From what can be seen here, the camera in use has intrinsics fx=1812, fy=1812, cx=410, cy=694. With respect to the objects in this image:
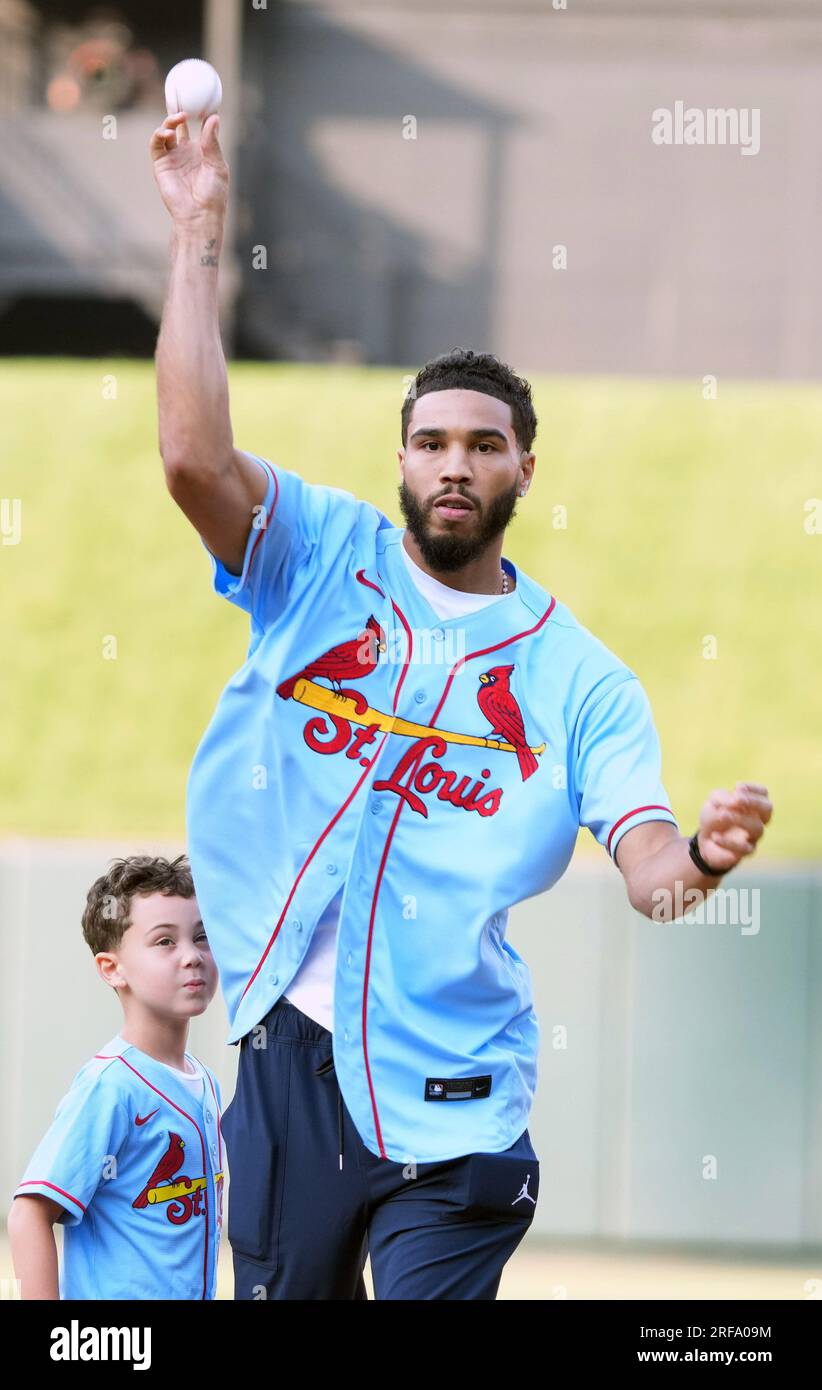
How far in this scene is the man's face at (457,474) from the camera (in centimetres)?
308

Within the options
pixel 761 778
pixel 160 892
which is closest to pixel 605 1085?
pixel 761 778

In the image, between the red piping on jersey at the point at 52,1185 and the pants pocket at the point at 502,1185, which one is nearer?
the pants pocket at the point at 502,1185

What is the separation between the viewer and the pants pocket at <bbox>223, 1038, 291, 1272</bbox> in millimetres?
2973

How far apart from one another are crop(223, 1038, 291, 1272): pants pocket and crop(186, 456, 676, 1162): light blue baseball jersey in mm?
84

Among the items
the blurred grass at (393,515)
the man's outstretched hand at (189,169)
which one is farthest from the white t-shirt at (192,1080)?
the blurred grass at (393,515)

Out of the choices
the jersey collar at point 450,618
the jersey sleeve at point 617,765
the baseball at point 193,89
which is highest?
the baseball at point 193,89

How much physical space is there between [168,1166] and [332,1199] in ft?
1.23

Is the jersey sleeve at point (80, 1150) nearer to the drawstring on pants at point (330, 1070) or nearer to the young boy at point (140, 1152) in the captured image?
the young boy at point (140, 1152)

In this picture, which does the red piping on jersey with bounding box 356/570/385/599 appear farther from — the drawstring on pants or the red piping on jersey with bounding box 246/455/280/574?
the drawstring on pants

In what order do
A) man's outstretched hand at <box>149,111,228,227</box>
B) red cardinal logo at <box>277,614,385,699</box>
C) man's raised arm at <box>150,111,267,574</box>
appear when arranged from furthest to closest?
1. red cardinal logo at <box>277,614,385,699</box>
2. man's outstretched hand at <box>149,111,228,227</box>
3. man's raised arm at <box>150,111,267,574</box>

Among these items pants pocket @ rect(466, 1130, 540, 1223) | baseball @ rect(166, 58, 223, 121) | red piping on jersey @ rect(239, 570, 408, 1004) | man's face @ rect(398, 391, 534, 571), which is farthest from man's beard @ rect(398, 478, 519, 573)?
pants pocket @ rect(466, 1130, 540, 1223)

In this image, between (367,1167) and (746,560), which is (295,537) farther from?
(746,560)

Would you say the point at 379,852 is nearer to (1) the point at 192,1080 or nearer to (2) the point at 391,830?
(2) the point at 391,830

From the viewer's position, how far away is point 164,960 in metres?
3.34
